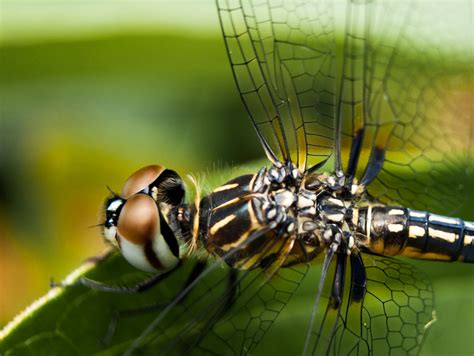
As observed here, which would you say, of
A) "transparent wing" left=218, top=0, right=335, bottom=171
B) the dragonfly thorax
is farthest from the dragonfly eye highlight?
"transparent wing" left=218, top=0, right=335, bottom=171

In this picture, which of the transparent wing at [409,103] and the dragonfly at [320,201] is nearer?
the dragonfly at [320,201]

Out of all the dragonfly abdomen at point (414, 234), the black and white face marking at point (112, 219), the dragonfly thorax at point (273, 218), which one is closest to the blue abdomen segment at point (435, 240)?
the dragonfly abdomen at point (414, 234)

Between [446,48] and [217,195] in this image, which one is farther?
[446,48]

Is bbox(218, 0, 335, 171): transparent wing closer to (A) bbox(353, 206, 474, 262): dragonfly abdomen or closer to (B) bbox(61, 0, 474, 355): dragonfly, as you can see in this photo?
(B) bbox(61, 0, 474, 355): dragonfly

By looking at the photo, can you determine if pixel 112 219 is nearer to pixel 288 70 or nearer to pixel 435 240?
pixel 288 70

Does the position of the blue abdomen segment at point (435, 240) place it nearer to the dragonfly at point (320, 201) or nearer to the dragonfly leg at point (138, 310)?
the dragonfly at point (320, 201)

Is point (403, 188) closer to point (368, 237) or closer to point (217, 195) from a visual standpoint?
point (368, 237)

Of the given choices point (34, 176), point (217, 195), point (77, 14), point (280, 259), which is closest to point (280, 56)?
point (217, 195)
